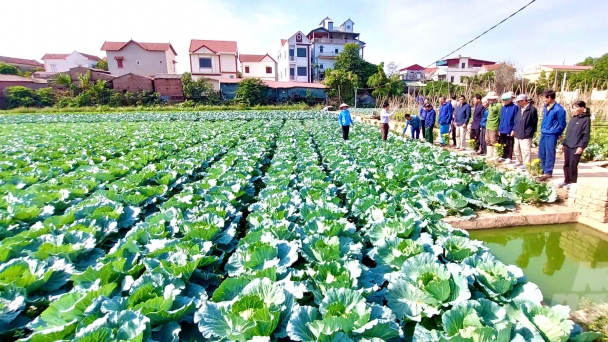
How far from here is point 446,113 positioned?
9664 millimetres

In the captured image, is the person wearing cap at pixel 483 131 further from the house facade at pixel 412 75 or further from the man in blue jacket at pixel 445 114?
the house facade at pixel 412 75

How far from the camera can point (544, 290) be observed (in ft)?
10.2

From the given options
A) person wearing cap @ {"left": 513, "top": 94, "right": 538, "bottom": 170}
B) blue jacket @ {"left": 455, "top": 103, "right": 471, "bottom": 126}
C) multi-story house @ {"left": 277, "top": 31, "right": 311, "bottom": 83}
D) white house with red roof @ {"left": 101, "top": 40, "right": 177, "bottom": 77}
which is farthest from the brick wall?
person wearing cap @ {"left": 513, "top": 94, "right": 538, "bottom": 170}

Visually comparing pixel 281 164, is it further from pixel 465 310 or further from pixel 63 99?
pixel 63 99

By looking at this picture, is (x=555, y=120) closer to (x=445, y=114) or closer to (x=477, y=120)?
(x=477, y=120)

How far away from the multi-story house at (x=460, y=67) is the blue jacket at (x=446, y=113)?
42495 millimetres

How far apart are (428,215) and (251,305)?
7.98 feet

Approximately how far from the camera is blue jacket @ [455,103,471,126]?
8.78 m

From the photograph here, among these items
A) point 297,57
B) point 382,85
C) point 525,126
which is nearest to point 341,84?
point 382,85

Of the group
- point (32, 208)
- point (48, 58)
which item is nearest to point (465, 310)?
point (32, 208)

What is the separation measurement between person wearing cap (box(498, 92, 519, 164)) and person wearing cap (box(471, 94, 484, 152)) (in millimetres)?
1369

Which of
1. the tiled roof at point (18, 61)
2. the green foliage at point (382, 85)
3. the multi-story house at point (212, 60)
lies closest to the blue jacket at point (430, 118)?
the green foliage at point (382, 85)

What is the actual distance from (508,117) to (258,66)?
139 ft

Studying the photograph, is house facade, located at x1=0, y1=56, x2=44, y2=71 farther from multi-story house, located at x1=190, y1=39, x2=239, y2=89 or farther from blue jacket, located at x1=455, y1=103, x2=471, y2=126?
blue jacket, located at x1=455, y1=103, x2=471, y2=126
